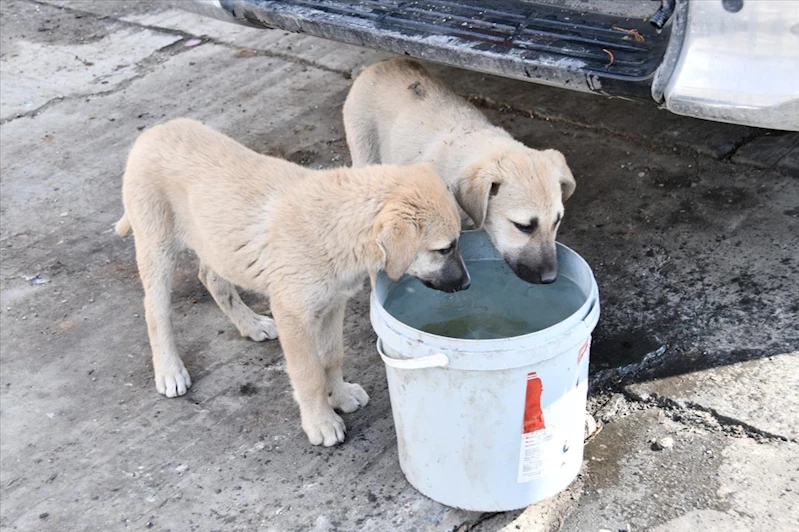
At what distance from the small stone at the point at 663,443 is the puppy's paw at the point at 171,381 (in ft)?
5.98

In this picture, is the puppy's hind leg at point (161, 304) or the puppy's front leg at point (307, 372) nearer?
the puppy's front leg at point (307, 372)

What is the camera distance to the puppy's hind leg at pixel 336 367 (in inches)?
131

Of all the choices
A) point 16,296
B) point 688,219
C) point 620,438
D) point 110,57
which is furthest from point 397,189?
point 110,57

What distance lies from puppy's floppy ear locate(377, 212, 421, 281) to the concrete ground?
739 millimetres

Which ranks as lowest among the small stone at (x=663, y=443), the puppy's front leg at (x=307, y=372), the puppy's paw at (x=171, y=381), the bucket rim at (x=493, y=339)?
the puppy's paw at (x=171, y=381)

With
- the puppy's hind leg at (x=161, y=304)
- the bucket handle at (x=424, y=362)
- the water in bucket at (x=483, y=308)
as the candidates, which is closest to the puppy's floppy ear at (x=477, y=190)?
the water in bucket at (x=483, y=308)

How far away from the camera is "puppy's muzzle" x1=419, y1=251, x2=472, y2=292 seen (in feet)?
9.85

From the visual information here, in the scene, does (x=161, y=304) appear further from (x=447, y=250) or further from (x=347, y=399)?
(x=447, y=250)

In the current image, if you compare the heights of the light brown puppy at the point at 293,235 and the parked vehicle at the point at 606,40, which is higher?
the parked vehicle at the point at 606,40

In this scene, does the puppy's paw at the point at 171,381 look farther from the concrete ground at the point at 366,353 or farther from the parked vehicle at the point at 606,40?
the parked vehicle at the point at 606,40

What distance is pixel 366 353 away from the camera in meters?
3.72

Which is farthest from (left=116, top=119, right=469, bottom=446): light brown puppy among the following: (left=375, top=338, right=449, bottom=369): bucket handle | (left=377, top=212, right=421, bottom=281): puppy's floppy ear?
(left=375, top=338, right=449, bottom=369): bucket handle

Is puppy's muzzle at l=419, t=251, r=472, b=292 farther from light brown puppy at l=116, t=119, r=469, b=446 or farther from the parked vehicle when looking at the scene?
the parked vehicle

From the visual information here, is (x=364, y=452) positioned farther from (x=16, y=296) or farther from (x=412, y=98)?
(x=16, y=296)
